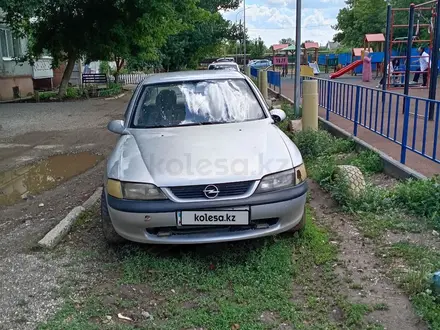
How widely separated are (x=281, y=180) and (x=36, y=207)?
3.50 m

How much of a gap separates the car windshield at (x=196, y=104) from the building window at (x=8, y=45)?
20.5 meters

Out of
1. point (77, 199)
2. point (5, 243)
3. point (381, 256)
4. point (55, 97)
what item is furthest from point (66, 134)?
point (55, 97)

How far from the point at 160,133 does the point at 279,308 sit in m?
2.21

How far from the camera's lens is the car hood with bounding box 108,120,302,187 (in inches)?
146

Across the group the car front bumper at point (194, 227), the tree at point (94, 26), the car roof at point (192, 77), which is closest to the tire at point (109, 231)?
the car front bumper at point (194, 227)

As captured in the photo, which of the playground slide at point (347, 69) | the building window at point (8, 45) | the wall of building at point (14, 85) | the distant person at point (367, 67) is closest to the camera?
the wall of building at point (14, 85)

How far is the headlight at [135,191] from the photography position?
3680 mm

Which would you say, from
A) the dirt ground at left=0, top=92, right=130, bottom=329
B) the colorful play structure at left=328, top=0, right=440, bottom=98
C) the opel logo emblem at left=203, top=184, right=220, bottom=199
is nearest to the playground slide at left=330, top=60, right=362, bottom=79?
the colorful play structure at left=328, top=0, right=440, bottom=98

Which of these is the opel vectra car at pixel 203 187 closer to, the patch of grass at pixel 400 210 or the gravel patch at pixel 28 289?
the gravel patch at pixel 28 289

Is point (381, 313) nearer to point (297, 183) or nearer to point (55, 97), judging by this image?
point (297, 183)

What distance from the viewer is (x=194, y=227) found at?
3686 mm

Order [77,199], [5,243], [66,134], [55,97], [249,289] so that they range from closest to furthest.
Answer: [249,289]
[5,243]
[77,199]
[66,134]
[55,97]

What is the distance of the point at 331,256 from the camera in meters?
3.98

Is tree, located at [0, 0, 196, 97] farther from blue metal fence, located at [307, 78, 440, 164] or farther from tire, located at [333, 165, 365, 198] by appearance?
tire, located at [333, 165, 365, 198]
